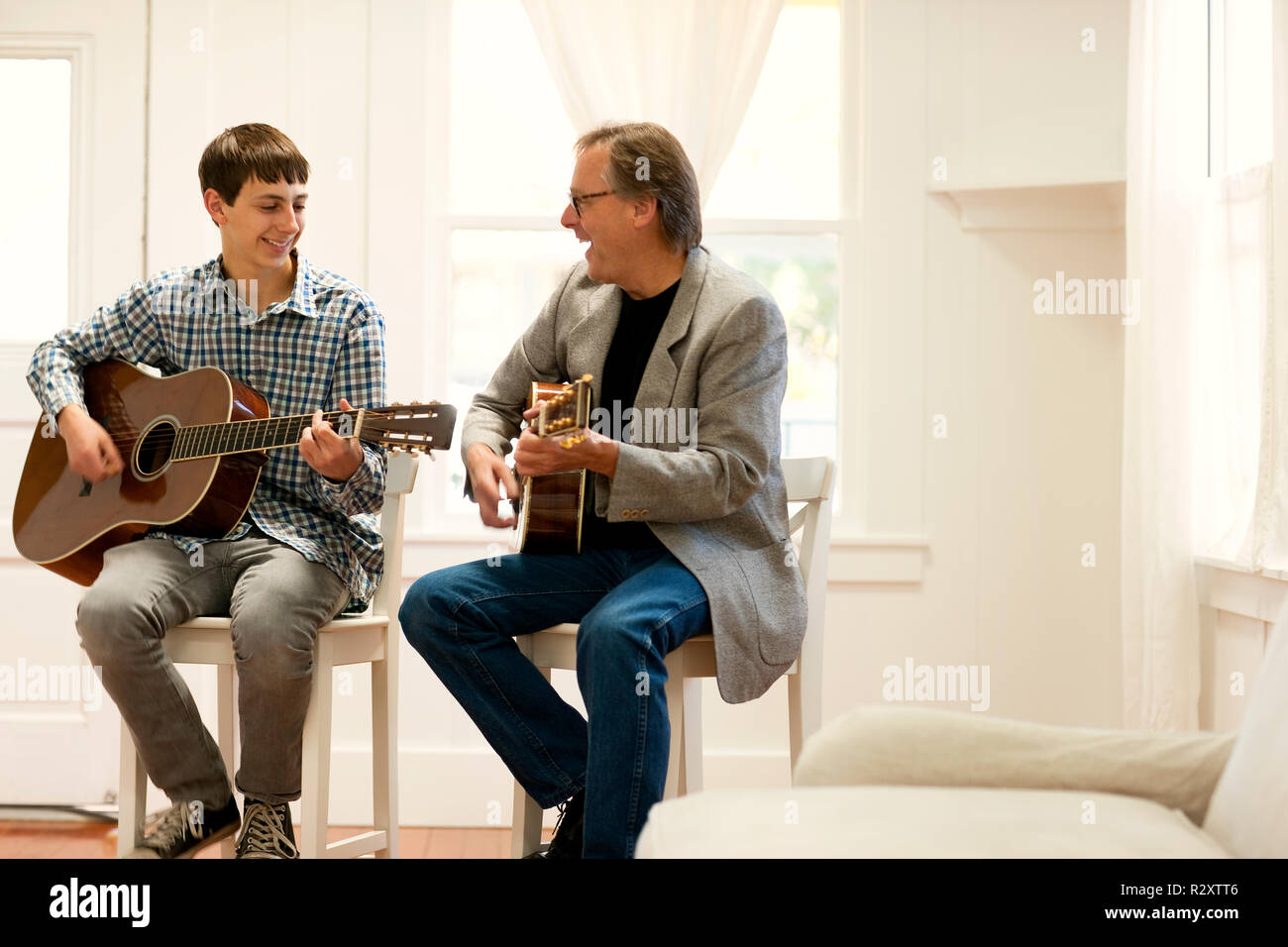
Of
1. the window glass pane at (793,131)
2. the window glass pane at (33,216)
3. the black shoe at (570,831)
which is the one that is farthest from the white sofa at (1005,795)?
the window glass pane at (33,216)

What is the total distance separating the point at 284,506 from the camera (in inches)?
90.3

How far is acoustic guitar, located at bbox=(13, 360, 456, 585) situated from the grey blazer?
0.22 meters

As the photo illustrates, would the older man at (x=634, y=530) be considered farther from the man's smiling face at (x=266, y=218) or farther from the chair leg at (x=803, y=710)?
the man's smiling face at (x=266, y=218)

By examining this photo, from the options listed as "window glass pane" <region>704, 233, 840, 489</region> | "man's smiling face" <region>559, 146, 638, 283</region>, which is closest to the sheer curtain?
"window glass pane" <region>704, 233, 840, 489</region>

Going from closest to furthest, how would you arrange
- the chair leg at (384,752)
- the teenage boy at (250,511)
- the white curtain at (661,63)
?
the teenage boy at (250,511) < the chair leg at (384,752) < the white curtain at (661,63)

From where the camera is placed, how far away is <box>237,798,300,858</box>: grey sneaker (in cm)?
202

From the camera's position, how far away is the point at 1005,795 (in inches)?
46.9

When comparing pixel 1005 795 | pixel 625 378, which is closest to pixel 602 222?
pixel 625 378

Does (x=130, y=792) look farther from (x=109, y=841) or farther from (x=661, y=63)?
(x=661, y=63)

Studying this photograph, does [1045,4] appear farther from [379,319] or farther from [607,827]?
[607,827]

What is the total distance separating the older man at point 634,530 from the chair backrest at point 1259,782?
86cm

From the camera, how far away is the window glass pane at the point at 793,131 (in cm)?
326
